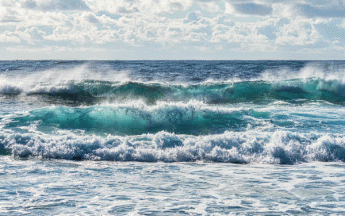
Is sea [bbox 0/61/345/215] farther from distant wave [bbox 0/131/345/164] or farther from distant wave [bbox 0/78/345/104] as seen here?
distant wave [bbox 0/78/345/104]

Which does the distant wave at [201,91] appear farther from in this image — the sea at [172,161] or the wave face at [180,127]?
the sea at [172,161]

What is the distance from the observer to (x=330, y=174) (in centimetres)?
855

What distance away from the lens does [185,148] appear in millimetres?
10336

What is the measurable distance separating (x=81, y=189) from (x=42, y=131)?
5.65 metres

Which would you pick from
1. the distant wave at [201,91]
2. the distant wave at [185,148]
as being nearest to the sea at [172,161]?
the distant wave at [185,148]

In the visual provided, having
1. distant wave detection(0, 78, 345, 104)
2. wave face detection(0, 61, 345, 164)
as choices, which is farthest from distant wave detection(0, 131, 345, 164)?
distant wave detection(0, 78, 345, 104)

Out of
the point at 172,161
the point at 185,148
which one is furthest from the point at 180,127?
the point at 172,161

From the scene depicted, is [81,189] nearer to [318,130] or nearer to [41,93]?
[318,130]

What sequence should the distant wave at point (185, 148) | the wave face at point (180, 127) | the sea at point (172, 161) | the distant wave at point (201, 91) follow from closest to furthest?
1. the sea at point (172, 161)
2. the distant wave at point (185, 148)
3. the wave face at point (180, 127)
4. the distant wave at point (201, 91)

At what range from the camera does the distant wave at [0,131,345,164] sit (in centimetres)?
998

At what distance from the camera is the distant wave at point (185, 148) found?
393 inches

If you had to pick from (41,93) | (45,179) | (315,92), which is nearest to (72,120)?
(45,179)

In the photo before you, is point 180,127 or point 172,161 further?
point 180,127

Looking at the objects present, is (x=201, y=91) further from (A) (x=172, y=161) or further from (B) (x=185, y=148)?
(A) (x=172, y=161)
